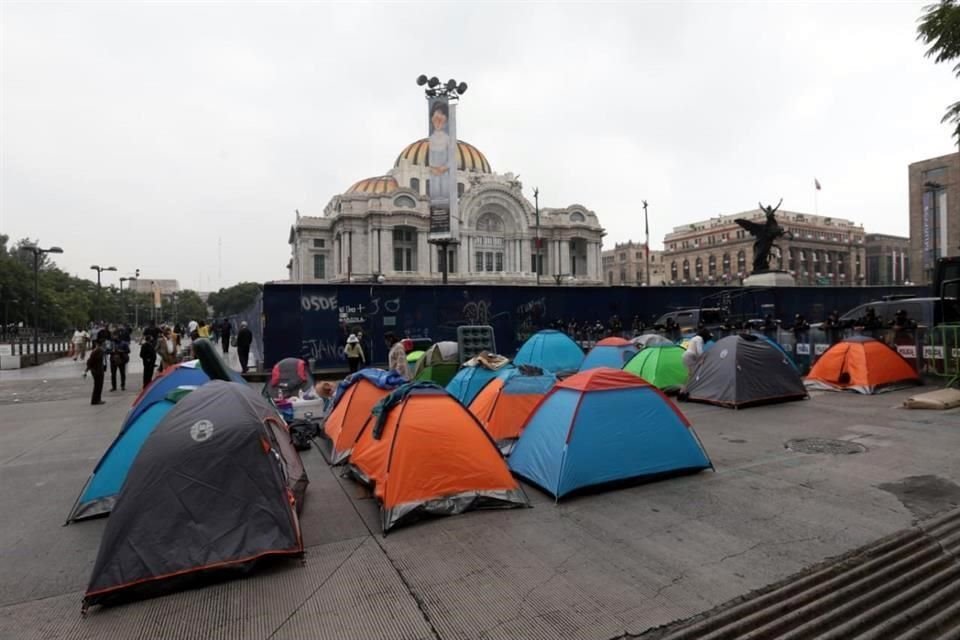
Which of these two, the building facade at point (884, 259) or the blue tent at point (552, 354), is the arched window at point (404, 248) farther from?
the building facade at point (884, 259)

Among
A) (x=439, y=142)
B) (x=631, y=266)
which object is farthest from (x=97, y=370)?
(x=631, y=266)

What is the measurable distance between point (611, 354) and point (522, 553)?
9.14 m

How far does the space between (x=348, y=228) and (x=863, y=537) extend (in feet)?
243

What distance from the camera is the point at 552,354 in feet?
46.1

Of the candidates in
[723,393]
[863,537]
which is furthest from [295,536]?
[723,393]

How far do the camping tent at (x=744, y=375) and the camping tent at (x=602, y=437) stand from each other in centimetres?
446

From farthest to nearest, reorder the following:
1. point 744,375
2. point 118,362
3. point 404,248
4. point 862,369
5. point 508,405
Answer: point 404,248
point 118,362
point 862,369
point 744,375
point 508,405

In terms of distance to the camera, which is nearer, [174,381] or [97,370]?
[174,381]

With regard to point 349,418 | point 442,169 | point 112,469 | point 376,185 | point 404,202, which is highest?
point 376,185

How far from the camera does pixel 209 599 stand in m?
3.64

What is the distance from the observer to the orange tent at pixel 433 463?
4.94 metres

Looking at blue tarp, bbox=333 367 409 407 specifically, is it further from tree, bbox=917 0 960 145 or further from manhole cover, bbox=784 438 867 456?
tree, bbox=917 0 960 145

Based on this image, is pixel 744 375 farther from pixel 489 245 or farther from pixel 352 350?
pixel 489 245

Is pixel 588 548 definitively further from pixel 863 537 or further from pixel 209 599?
pixel 209 599
